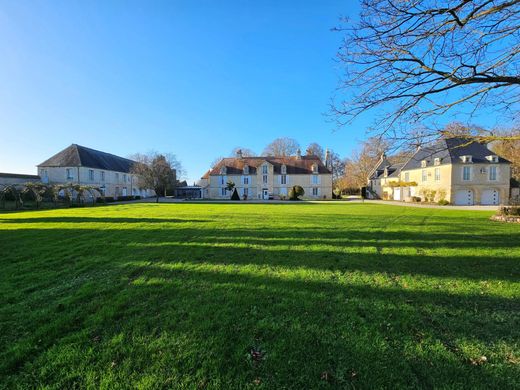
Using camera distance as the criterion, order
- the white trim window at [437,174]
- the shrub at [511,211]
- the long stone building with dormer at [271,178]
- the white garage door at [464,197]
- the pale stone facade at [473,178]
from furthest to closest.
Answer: the long stone building with dormer at [271,178] → the white trim window at [437,174] → the white garage door at [464,197] → the pale stone facade at [473,178] → the shrub at [511,211]

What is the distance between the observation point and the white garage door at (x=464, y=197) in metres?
28.3

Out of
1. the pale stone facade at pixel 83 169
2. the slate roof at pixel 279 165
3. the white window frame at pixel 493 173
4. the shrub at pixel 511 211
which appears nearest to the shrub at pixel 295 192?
the slate roof at pixel 279 165

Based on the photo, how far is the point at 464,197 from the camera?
93.2 ft

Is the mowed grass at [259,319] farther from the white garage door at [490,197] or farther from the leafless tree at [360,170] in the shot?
the leafless tree at [360,170]

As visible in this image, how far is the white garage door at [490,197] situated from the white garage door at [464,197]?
4.14 ft

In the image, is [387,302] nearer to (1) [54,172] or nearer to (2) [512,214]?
(2) [512,214]

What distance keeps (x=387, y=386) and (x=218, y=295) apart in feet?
8.00

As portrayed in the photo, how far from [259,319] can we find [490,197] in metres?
35.9

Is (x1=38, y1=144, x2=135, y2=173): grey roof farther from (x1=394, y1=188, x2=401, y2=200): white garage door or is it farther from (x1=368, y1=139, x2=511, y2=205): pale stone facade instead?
(x1=394, y1=188, x2=401, y2=200): white garage door

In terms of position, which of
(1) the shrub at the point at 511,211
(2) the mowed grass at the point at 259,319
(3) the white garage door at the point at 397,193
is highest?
(3) the white garage door at the point at 397,193

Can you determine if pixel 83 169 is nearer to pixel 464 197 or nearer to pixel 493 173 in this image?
pixel 464 197

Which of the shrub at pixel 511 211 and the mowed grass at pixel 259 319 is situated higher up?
the shrub at pixel 511 211

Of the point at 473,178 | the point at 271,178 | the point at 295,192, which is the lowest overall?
the point at 295,192

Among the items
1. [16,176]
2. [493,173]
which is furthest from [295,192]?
[16,176]
